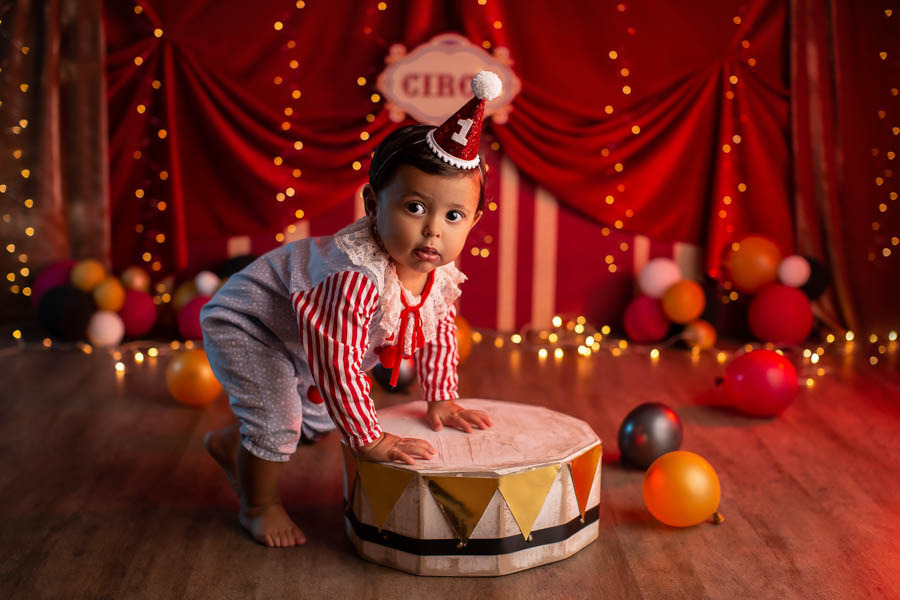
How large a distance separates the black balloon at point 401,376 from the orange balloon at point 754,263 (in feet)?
4.94

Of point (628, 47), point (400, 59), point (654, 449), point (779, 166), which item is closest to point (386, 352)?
point (654, 449)

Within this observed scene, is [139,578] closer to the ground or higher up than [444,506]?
closer to the ground

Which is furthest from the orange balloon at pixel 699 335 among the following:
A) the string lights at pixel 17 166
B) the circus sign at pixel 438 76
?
the string lights at pixel 17 166

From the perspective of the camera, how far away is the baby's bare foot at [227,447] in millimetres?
2086

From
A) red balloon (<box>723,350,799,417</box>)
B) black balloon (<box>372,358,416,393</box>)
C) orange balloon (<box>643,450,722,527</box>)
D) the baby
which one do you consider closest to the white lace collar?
the baby

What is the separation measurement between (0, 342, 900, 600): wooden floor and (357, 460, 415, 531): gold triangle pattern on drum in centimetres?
13

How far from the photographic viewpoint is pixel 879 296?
3807 millimetres

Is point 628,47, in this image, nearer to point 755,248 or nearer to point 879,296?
point 755,248

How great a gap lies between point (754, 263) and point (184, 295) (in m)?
2.30

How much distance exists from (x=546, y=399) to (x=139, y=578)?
5.01 feet

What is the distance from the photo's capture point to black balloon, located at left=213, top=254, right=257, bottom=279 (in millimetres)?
3625

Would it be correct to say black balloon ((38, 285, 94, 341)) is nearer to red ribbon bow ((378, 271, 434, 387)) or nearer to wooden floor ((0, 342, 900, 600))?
wooden floor ((0, 342, 900, 600))

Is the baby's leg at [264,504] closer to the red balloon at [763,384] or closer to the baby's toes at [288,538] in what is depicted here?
the baby's toes at [288,538]

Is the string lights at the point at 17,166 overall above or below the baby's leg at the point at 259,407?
above
